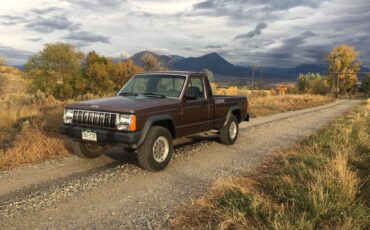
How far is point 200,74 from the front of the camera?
8.39 metres

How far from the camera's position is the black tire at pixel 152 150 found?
6.28 m

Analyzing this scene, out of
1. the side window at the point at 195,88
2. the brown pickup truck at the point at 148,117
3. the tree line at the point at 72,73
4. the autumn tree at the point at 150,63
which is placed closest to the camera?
the brown pickup truck at the point at 148,117

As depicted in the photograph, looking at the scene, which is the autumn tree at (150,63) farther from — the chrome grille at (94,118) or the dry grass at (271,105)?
the chrome grille at (94,118)

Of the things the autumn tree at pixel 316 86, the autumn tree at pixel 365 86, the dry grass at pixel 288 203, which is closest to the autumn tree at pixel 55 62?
the dry grass at pixel 288 203

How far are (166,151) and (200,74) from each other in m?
2.52

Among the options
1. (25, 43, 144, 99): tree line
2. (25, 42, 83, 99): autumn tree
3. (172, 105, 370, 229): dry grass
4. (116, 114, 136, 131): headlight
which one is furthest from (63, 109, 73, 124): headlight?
(25, 42, 83, 99): autumn tree

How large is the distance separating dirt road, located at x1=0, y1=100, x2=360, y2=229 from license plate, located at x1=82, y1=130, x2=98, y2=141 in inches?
26.0

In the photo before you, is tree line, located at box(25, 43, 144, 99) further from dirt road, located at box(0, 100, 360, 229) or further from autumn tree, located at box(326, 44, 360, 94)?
autumn tree, located at box(326, 44, 360, 94)

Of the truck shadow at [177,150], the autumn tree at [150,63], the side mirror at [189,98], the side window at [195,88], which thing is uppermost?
the autumn tree at [150,63]

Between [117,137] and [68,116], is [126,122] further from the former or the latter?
[68,116]

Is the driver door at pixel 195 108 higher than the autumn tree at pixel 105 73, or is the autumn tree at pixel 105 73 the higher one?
the autumn tree at pixel 105 73

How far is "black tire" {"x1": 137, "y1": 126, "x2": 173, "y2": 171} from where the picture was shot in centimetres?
628

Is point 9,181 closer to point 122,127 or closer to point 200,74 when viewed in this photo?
point 122,127

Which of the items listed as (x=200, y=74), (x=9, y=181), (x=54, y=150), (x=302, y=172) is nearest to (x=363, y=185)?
(x=302, y=172)
